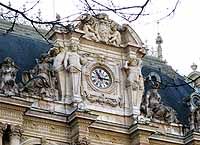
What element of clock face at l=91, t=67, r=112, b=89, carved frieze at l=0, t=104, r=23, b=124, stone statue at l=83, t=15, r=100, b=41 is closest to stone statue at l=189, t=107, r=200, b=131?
clock face at l=91, t=67, r=112, b=89

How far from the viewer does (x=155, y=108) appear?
109ft

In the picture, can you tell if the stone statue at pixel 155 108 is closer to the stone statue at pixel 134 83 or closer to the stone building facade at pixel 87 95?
the stone building facade at pixel 87 95

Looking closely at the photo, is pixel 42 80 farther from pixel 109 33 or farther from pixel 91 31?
pixel 109 33

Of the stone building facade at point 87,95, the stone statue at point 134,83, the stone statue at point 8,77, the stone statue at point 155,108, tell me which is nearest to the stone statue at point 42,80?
the stone building facade at point 87,95

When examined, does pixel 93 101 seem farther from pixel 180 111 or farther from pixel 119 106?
pixel 180 111

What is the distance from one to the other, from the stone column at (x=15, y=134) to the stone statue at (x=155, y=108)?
6.41 meters

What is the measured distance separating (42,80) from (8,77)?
5.92 ft

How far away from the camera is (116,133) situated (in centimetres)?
3150

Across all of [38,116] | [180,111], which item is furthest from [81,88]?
[180,111]

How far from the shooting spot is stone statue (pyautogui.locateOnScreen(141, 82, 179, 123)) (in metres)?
33.1

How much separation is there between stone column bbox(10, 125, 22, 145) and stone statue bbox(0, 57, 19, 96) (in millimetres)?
1308

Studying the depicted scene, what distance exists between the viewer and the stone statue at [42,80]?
101 ft

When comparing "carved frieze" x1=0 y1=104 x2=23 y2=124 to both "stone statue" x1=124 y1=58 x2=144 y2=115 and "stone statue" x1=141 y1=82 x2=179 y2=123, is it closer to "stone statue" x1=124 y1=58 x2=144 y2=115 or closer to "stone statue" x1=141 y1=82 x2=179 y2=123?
"stone statue" x1=124 y1=58 x2=144 y2=115

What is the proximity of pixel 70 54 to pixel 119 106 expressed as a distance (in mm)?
3053
